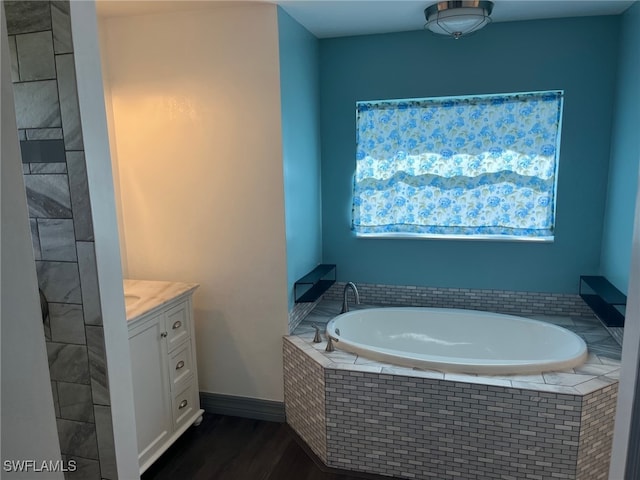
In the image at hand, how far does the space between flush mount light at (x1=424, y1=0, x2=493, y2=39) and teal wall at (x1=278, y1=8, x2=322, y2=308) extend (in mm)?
857

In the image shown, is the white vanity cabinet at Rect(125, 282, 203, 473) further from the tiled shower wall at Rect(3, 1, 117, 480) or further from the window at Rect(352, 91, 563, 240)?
the window at Rect(352, 91, 563, 240)

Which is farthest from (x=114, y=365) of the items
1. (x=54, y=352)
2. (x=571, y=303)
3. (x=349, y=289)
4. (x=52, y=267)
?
(x=571, y=303)

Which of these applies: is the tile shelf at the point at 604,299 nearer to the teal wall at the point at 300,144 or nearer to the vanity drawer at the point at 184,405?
the teal wall at the point at 300,144

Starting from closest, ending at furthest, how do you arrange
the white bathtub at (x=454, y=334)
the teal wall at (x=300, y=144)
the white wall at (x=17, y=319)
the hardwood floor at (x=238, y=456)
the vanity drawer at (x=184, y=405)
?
1. the white wall at (x=17, y=319)
2. the hardwood floor at (x=238, y=456)
3. the vanity drawer at (x=184, y=405)
4. the teal wall at (x=300, y=144)
5. the white bathtub at (x=454, y=334)

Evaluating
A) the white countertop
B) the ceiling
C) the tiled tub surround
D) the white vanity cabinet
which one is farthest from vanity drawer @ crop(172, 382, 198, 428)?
the ceiling

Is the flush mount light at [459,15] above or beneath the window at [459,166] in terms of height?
above

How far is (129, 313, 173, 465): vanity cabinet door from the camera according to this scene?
2.37m

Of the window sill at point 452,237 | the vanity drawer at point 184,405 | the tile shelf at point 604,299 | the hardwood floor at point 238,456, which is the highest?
the window sill at point 452,237

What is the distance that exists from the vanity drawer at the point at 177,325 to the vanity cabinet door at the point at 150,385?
0.19 feet

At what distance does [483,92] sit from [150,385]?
2854mm

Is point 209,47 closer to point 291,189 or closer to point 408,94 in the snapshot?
point 291,189

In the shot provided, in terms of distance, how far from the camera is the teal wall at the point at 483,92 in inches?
119

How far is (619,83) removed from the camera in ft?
9.60

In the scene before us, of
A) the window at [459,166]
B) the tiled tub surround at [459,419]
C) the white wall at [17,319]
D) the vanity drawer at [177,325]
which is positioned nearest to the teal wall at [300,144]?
the window at [459,166]
